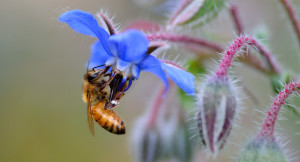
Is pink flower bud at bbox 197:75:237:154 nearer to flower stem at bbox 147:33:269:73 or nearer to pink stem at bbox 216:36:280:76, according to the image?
pink stem at bbox 216:36:280:76

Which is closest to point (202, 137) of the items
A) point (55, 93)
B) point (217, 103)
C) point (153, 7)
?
point (217, 103)

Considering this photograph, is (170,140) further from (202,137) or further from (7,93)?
(7,93)

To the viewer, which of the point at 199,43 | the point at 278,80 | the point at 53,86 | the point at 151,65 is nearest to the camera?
the point at 151,65

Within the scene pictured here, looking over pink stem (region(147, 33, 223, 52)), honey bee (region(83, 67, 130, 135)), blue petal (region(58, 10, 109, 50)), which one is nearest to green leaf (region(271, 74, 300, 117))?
pink stem (region(147, 33, 223, 52))

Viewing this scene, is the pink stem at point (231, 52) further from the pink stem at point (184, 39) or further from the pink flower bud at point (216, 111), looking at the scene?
the pink stem at point (184, 39)

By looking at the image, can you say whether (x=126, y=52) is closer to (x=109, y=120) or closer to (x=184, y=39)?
(x=109, y=120)

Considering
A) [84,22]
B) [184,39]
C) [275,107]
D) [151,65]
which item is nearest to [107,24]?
→ [84,22]
